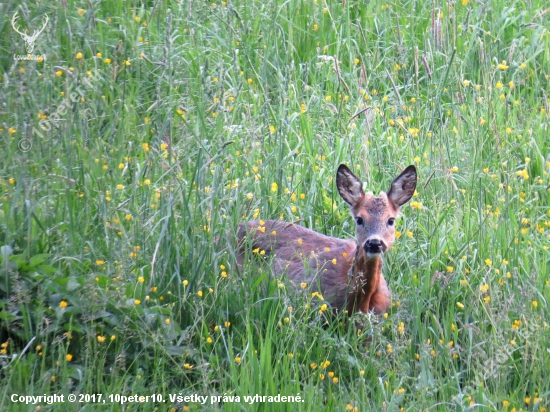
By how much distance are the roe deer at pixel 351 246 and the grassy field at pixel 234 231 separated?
149mm

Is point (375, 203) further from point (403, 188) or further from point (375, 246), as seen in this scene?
point (375, 246)

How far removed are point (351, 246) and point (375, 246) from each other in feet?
1.78

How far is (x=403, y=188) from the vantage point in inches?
221

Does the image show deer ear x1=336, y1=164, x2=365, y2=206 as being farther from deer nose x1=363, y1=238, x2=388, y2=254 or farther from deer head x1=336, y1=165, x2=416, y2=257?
deer nose x1=363, y1=238, x2=388, y2=254

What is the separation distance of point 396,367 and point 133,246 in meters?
1.49

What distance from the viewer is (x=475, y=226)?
5656 millimetres

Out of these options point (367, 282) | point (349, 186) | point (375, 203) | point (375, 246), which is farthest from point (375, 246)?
point (349, 186)

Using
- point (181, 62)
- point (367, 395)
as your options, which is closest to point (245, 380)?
point (367, 395)

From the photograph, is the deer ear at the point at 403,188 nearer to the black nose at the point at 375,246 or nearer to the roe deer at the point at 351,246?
the roe deer at the point at 351,246

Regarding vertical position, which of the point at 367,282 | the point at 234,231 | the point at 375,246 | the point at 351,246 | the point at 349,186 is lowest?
the point at 367,282

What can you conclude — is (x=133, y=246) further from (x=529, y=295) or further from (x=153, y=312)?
(x=529, y=295)

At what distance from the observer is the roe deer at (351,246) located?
5.38 m

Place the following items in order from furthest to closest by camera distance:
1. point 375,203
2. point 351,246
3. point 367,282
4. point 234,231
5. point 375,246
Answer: point 351,246 → point 375,203 → point 367,282 → point 375,246 → point 234,231

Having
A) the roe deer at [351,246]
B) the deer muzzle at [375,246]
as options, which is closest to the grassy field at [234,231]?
the roe deer at [351,246]
